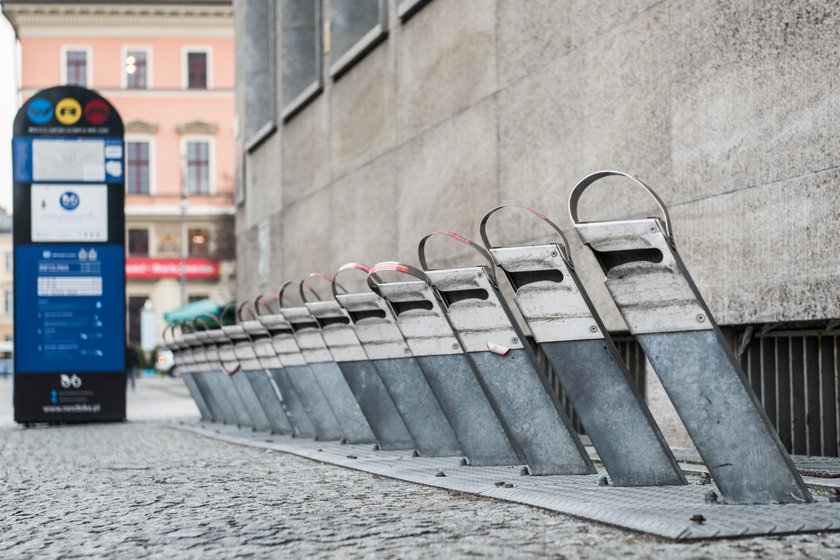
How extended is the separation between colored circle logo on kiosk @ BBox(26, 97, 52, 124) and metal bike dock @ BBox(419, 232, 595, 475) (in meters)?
13.0

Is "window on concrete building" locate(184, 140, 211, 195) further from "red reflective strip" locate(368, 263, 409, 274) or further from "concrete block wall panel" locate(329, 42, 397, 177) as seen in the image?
"red reflective strip" locate(368, 263, 409, 274)

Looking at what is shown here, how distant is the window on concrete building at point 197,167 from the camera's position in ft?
236

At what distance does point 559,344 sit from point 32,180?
13823mm

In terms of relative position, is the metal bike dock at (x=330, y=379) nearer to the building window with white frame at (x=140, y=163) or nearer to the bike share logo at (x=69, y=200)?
the bike share logo at (x=69, y=200)

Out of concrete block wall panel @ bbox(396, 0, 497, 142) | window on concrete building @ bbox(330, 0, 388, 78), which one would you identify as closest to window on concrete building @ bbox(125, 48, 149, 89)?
window on concrete building @ bbox(330, 0, 388, 78)

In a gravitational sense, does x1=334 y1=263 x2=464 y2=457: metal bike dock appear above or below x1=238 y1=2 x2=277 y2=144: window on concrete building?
below

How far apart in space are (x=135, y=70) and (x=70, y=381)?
53.2 m

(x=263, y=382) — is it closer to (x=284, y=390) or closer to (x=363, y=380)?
(x=284, y=390)

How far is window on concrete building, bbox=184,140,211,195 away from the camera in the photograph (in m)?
71.9

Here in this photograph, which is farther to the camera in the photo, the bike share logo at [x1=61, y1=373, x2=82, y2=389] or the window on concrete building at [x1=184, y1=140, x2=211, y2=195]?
the window on concrete building at [x1=184, y1=140, x2=211, y2=195]

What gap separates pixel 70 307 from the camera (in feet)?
65.2

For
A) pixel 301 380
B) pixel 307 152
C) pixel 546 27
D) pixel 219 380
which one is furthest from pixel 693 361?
pixel 307 152

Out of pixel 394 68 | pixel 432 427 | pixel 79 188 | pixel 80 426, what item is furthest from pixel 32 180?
pixel 432 427

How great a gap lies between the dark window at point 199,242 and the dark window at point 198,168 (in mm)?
1877
